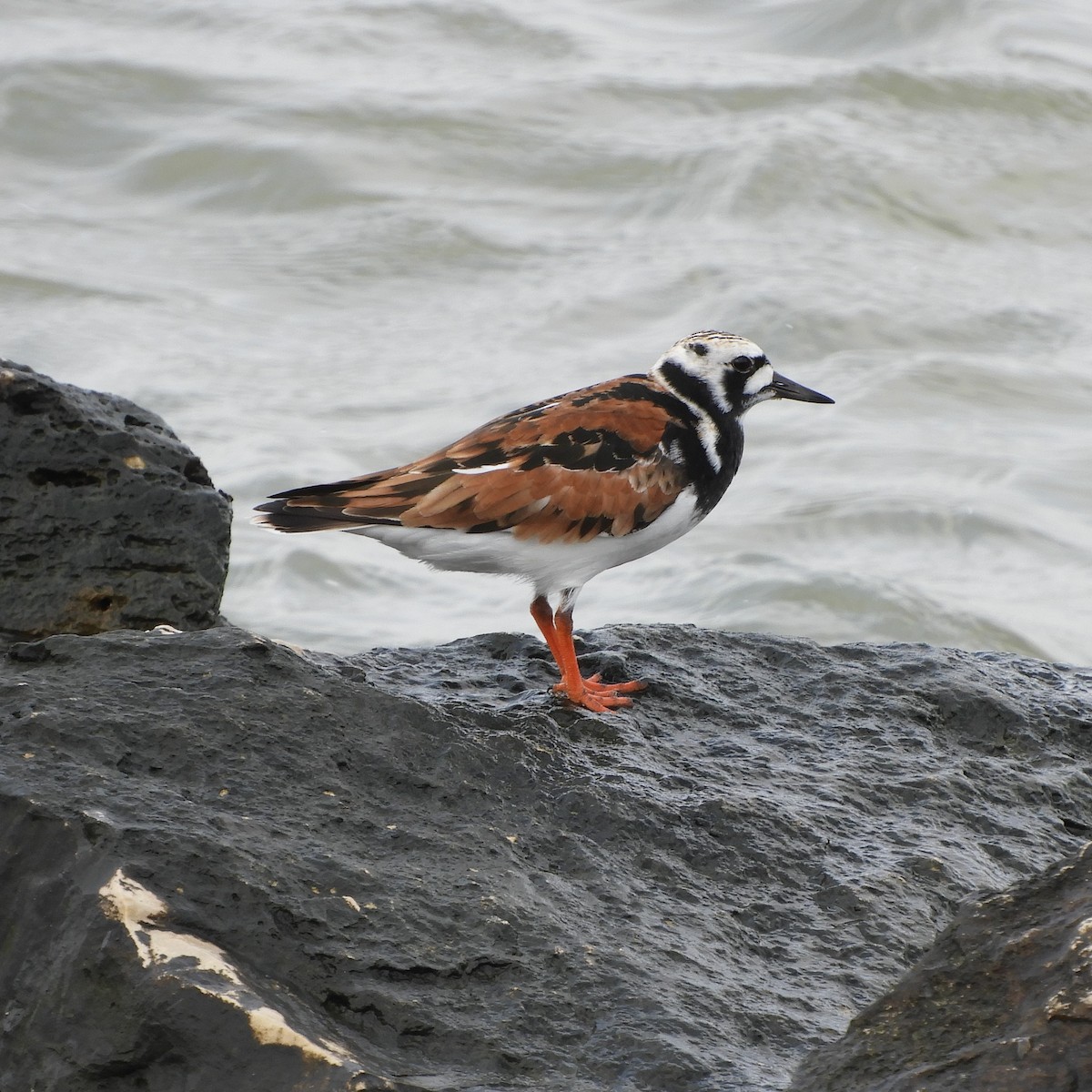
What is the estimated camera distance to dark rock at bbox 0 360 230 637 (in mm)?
4816

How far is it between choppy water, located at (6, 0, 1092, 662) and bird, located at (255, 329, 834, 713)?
4.80 metres

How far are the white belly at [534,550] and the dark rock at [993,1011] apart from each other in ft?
7.28

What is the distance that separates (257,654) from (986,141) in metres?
13.2

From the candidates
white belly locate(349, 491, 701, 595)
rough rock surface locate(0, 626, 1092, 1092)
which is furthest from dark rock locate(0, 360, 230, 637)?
rough rock surface locate(0, 626, 1092, 1092)

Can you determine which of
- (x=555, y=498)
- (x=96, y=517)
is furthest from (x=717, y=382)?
(x=96, y=517)

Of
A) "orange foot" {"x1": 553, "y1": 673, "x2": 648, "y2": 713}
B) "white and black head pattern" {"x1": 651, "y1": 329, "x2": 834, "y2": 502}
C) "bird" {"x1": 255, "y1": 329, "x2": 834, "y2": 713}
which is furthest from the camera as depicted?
"white and black head pattern" {"x1": 651, "y1": 329, "x2": 834, "y2": 502}

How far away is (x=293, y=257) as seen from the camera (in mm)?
13953

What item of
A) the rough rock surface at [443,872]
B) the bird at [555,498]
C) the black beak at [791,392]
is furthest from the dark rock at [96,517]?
the black beak at [791,392]

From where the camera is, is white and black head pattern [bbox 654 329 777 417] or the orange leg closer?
the orange leg

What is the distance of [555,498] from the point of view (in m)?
4.90

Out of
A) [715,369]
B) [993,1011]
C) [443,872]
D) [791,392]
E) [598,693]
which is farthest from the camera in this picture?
[791,392]

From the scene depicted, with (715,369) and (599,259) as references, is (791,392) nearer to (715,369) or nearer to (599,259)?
(715,369)

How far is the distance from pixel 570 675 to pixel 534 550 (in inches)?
17.6

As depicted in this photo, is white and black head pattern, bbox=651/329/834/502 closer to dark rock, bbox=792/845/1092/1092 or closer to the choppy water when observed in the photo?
dark rock, bbox=792/845/1092/1092
